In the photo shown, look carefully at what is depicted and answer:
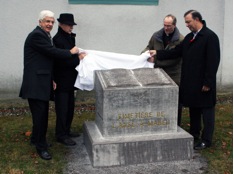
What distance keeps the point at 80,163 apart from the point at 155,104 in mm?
1214

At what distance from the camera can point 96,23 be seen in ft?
26.3

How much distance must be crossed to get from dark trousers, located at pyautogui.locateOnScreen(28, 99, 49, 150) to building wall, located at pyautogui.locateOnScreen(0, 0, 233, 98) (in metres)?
3.40

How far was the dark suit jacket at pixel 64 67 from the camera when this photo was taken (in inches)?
201

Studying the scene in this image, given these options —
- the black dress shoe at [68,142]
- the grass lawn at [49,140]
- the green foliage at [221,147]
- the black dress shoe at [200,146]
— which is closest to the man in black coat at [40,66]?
the grass lawn at [49,140]

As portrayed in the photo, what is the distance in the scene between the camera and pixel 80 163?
4746 millimetres

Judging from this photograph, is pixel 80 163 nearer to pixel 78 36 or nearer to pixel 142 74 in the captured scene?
pixel 142 74

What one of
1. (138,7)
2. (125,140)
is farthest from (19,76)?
(125,140)

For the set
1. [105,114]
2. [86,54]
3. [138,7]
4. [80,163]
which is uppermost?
[138,7]

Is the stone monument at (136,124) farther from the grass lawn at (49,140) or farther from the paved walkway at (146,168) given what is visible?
the grass lawn at (49,140)

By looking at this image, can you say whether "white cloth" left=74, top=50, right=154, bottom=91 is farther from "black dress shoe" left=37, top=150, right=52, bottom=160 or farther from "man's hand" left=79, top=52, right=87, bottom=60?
"black dress shoe" left=37, top=150, right=52, bottom=160

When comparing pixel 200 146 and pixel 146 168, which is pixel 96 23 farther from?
pixel 146 168

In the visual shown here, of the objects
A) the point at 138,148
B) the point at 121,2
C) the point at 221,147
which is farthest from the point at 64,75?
the point at 121,2

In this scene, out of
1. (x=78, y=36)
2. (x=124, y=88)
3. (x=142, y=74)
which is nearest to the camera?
(x=124, y=88)

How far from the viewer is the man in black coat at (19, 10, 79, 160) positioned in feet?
15.3
